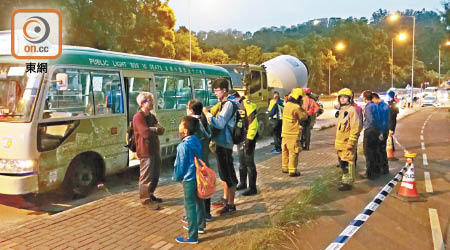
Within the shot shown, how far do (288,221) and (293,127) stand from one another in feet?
10.0

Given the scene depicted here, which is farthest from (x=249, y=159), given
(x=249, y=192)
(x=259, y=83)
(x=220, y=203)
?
(x=259, y=83)

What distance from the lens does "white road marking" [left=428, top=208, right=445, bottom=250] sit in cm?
486

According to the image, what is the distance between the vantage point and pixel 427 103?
44812mm

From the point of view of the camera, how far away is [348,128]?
7.29 meters

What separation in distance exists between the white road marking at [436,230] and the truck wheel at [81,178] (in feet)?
18.5

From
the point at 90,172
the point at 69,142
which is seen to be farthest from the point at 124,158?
the point at 69,142

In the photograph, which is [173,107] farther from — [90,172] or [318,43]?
[318,43]

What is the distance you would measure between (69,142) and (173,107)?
139 inches

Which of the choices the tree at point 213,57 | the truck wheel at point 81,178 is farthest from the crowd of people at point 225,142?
the tree at point 213,57

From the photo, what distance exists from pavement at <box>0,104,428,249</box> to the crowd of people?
0.69 ft

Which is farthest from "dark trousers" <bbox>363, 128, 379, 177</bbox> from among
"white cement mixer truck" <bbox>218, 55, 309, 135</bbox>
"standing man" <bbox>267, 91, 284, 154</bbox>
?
"white cement mixer truck" <bbox>218, 55, 309, 135</bbox>

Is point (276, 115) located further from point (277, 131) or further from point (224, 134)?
point (224, 134)

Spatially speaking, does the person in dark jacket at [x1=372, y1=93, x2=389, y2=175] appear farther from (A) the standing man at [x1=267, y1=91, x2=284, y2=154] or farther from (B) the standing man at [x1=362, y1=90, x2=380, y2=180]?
(A) the standing man at [x1=267, y1=91, x2=284, y2=154]

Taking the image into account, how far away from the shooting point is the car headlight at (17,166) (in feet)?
19.1
